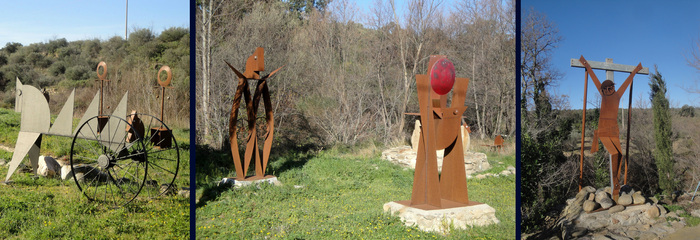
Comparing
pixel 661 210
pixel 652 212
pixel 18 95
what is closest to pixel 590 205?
pixel 652 212

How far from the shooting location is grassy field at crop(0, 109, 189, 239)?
431 cm

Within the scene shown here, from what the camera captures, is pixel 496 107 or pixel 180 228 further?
pixel 496 107

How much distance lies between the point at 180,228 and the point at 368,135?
5.59m

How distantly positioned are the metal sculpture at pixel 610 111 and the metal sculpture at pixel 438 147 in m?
1.23

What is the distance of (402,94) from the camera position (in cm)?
1057

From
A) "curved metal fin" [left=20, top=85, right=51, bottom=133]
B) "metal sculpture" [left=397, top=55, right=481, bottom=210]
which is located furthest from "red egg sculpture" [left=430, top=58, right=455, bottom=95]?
"curved metal fin" [left=20, top=85, right=51, bottom=133]

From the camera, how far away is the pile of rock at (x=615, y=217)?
428cm

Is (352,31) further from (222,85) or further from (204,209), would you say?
(204,209)

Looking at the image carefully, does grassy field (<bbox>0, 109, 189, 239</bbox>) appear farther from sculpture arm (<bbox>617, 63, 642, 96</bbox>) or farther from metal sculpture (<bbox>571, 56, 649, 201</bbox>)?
sculpture arm (<bbox>617, 63, 642, 96</bbox>)

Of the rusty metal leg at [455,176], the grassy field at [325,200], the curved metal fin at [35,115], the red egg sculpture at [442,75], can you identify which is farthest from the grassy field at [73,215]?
the red egg sculpture at [442,75]

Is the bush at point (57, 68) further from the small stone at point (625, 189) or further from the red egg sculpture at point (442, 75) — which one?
the small stone at point (625, 189)

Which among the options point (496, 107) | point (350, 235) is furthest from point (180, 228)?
point (496, 107)

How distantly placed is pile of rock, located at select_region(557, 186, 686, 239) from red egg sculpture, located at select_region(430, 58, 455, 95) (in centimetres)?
171

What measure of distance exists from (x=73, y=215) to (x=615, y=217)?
17.4 ft
